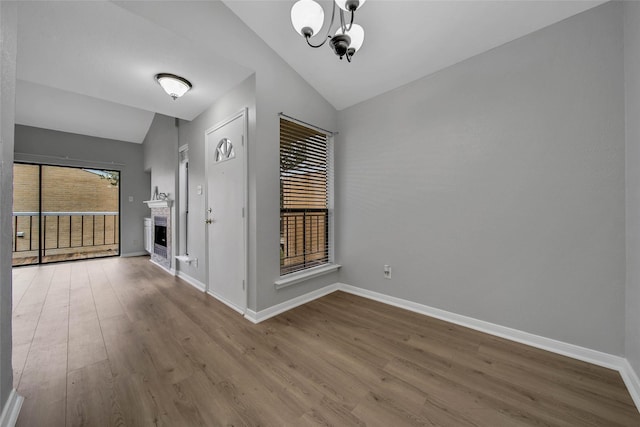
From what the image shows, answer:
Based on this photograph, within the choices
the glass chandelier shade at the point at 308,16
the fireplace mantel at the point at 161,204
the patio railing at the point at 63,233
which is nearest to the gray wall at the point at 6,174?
the glass chandelier shade at the point at 308,16

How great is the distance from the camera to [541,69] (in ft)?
5.87

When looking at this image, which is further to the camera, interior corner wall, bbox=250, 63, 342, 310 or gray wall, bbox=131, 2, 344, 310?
interior corner wall, bbox=250, 63, 342, 310

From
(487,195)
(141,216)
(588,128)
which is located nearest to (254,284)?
(487,195)

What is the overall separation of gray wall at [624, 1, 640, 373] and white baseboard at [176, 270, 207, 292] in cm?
385

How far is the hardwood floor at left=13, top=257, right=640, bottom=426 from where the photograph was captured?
1223 millimetres

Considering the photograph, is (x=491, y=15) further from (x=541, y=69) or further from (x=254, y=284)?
(x=254, y=284)

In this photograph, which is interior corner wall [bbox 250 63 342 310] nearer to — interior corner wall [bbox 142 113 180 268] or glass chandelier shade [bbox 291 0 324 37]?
glass chandelier shade [bbox 291 0 324 37]

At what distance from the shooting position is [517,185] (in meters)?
1.89

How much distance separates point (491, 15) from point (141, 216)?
7301 millimetres

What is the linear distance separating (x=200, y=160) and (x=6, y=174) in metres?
2.20

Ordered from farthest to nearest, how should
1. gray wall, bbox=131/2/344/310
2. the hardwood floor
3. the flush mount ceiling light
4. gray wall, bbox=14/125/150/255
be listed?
gray wall, bbox=14/125/150/255, the flush mount ceiling light, gray wall, bbox=131/2/344/310, the hardwood floor

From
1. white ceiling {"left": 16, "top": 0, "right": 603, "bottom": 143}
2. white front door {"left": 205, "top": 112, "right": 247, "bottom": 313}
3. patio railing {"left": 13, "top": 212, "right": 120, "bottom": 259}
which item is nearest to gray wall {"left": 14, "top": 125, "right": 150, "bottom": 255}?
patio railing {"left": 13, "top": 212, "right": 120, "bottom": 259}

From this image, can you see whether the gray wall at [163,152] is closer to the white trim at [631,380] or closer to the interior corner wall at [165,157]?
the interior corner wall at [165,157]

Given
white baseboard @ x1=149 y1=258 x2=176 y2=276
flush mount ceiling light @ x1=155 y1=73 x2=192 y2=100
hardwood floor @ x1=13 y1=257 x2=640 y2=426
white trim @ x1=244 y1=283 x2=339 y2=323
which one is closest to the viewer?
hardwood floor @ x1=13 y1=257 x2=640 y2=426
